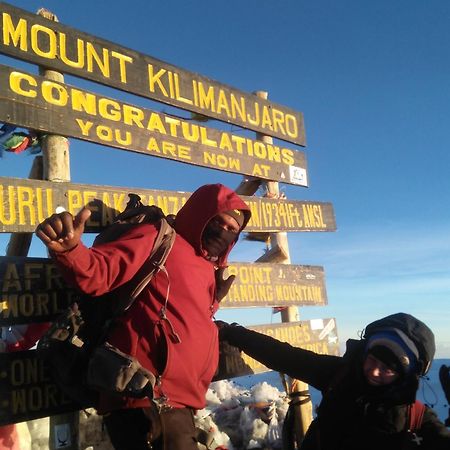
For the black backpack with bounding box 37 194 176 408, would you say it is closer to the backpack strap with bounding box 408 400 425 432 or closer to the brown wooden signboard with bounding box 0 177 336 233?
the brown wooden signboard with bounding box 0 177 336 233

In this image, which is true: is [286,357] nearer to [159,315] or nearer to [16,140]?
[159,315]

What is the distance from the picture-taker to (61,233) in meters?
2.43

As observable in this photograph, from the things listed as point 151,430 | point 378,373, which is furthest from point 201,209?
point 378,373

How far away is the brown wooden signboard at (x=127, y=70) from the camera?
147 inches

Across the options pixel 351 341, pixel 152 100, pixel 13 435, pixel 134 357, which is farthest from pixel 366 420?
pixel 152 100

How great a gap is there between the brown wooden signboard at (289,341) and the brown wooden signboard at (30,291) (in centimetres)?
162

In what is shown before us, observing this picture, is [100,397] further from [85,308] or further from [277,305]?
[277,305]

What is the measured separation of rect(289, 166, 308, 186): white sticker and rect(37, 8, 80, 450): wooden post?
9.52 feet

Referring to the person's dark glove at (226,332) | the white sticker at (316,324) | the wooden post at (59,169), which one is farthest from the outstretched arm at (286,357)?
the white sticker at (316,324)

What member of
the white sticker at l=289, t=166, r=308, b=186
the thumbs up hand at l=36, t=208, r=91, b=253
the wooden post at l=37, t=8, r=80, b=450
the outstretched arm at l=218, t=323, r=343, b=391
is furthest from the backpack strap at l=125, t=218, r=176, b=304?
the white sticker at l=289, t=166, r=308, b=186

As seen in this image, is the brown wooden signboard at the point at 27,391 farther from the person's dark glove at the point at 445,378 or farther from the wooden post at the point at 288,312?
the wooden post at the point at 288,312

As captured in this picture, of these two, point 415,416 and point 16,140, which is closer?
point 415,416

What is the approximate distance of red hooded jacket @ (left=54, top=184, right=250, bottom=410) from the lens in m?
2.70

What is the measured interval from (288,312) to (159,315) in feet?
10.1
